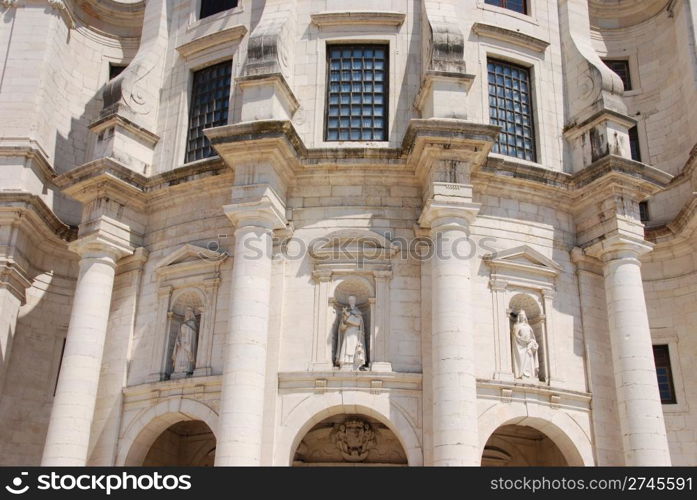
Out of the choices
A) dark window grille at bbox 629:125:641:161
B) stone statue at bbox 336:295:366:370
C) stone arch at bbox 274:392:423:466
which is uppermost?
dark window grille at bbox 629:125:641:161

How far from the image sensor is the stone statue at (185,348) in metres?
Answer: 20.9

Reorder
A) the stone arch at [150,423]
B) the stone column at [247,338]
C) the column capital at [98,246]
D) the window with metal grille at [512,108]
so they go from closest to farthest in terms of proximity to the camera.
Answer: the stone column at [247,338] < the stone arch at [150,423] < the column capital at [98,246] < the window with metal grille at [512,108]

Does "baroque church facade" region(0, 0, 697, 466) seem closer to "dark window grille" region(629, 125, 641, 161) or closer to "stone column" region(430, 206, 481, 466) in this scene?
"stone column" region(430, 206, 481, 466)

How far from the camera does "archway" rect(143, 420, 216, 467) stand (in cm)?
2288

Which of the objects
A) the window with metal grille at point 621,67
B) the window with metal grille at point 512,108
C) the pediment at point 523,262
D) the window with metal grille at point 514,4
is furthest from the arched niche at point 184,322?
the window with metal grille at point 621,67

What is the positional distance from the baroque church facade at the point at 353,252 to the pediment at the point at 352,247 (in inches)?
2.1

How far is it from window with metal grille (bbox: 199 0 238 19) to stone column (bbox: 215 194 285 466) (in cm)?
834

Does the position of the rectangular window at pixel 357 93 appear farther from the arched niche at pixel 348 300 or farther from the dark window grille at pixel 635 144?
the dark window grille at pixel 635 144

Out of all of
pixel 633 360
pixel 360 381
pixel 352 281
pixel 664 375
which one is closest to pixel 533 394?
pixel 633 360

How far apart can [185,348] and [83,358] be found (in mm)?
2550

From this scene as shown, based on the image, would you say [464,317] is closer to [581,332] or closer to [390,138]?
[581,332]

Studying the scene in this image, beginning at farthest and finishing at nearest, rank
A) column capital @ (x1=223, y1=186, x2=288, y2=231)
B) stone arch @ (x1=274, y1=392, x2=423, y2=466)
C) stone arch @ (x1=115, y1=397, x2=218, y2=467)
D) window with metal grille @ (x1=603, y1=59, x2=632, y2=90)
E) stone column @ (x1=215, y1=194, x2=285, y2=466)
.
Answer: window with metal grille @ (x1=603, y1=59, x2=632, y2=90)
stone arch @ (x1=115, y1=397, x2=218, y2=467)
column capital @ (x1=223, y1=186, x2=288, y2=231)
stone arch @ (x1=274, y1=392, x2=423, y2=466)
stone column @ (x1=215, y1=194, x2=285, y2=466)

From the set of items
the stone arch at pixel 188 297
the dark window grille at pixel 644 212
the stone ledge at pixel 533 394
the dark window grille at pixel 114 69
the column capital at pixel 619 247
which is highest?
the dark window grille at pixel 114 69

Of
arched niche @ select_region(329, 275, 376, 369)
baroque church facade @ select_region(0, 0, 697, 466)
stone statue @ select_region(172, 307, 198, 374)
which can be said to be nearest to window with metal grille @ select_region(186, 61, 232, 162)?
baroque church facade @ select_region(0, 0, 697, 466)
